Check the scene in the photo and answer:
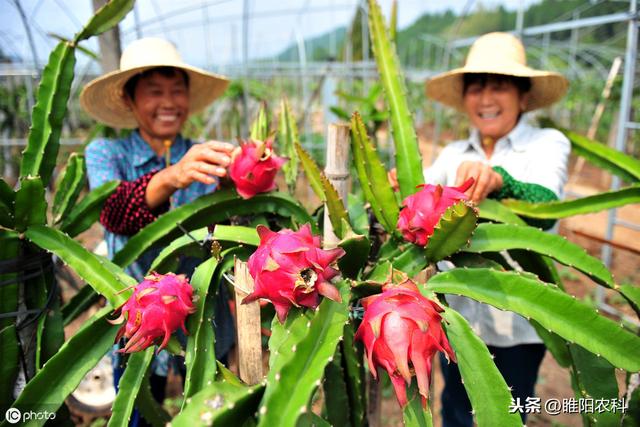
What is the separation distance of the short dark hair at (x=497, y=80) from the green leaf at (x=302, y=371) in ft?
Answer: 2.74

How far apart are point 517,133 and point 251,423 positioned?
94 cm

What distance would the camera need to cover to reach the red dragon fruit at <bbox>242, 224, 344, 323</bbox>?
567 millimetres

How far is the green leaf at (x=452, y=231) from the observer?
0.65 metres

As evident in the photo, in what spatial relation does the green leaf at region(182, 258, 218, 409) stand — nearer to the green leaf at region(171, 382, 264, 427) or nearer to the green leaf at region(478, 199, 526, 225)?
the green leaf at region(171, 382, 264, 427)

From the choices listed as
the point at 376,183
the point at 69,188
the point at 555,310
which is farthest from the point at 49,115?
the point at 555,310

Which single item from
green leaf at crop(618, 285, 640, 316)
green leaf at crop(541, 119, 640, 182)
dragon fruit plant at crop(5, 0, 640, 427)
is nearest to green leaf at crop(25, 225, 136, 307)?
dragon fruit plant at crop(5, 0, 640, 427)

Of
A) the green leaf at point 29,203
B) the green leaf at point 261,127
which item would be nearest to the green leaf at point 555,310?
the green leaf at point 261,127

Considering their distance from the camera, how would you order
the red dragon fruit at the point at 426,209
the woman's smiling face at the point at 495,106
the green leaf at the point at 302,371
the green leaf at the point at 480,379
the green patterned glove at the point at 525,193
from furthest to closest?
the woman's smiling face at the point at 495,106, the green patterned glove at the point at 525,193, the red dragon fruit at the point at 426,209, the green leaf at the point at 480,379, the green leaf at the point at 302,371

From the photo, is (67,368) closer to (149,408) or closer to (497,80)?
(149,408)

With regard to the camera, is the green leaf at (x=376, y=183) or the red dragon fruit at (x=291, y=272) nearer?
the red dragon fruit at (x=291, y=272)

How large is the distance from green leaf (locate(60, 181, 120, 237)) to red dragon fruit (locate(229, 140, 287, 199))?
1.05 feet

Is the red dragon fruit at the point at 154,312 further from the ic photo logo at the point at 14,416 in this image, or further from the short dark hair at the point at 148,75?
the short dark hair at the point at 148,75

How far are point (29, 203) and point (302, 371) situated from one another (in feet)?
1.99

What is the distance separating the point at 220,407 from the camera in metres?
0.50
